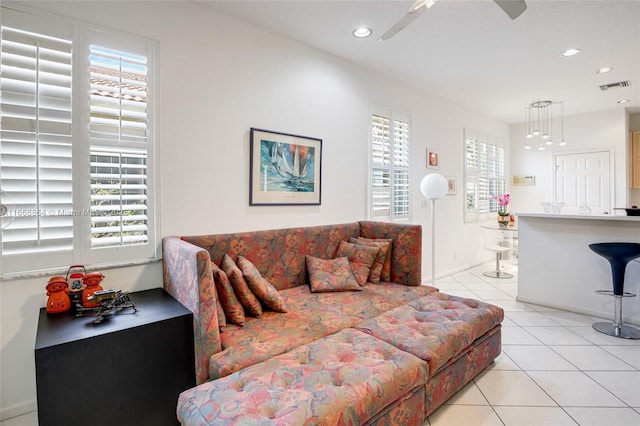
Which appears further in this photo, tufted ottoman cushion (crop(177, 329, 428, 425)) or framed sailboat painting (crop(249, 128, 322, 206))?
framed sailboat painting (crop(249, 128, 322, 206))

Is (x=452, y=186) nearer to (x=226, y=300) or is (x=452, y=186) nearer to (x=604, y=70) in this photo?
(x=604, y=70)

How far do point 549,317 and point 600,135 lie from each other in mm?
4369

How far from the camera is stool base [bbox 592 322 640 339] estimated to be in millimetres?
2916

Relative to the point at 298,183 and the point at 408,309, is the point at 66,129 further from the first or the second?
the point at 408,309

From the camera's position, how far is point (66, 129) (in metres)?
2.02

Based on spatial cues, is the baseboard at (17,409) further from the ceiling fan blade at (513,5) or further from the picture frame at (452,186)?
the picture frame at (452,186)

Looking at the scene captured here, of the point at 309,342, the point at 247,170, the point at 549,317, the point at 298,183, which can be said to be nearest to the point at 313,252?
the point at 298,183

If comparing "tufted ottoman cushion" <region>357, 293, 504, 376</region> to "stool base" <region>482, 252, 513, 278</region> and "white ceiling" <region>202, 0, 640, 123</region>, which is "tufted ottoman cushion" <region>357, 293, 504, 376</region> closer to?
"white ceiling" <region>202, 0, 640, 123</region>

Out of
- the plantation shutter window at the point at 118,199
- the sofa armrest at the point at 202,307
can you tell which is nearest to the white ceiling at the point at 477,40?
the plantation shutter window at the point at 118,199

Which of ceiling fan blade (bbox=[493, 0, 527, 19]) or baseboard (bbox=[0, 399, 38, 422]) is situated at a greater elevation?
ceiling fan blade (bbox=[493, 0, 527, 19])

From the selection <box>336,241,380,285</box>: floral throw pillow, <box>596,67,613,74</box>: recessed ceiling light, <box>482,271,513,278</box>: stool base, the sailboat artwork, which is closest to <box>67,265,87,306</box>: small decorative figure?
the sailboat artwork

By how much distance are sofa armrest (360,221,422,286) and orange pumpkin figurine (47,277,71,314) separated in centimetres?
255

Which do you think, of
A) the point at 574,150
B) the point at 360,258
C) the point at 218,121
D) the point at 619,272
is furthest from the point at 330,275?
the point at 574,150

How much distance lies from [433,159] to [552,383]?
3233mm
